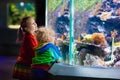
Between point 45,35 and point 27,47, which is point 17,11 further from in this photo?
point 45,35

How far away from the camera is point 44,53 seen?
3.71 metres

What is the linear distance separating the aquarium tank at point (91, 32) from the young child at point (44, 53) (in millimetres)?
119

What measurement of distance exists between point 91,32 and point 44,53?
2.01 ft

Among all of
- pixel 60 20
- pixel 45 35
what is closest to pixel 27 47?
pixel 45 35

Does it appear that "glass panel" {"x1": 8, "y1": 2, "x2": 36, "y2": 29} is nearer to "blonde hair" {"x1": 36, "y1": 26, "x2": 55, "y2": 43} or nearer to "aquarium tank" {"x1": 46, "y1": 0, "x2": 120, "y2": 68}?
"blonde hair" {"x1": 36, "y1": 26, "x2": 55, "y2": 43}

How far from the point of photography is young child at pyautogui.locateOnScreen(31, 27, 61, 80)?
3.65m

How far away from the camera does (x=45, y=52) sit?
12.2 feet

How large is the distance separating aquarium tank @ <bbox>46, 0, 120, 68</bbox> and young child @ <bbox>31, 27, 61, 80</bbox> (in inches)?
4.7

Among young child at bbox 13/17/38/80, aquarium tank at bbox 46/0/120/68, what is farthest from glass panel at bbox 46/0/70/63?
young child at bbox 13/17/38/80

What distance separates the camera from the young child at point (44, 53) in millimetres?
3648

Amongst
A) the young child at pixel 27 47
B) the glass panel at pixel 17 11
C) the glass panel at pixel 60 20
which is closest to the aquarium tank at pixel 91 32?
the glass panel at pixel 60 20

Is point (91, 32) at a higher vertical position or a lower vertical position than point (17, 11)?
higher

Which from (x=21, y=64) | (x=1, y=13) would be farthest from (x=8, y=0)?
(x=21, y=64)

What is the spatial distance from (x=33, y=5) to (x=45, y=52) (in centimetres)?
1040
